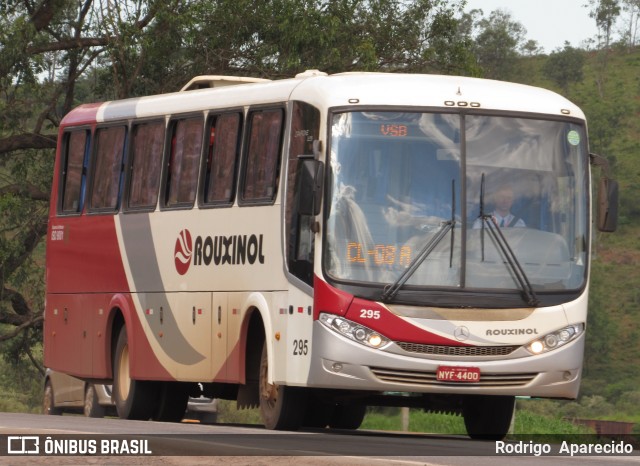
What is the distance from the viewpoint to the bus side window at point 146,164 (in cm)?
1842

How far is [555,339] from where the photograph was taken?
14.6 meters

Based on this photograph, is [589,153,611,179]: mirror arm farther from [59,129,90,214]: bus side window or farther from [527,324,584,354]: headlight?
[59,129,90,214]: bus side window

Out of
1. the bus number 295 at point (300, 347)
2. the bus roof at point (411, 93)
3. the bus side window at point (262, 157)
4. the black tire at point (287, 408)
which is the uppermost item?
the bus roof at point (411, 93)

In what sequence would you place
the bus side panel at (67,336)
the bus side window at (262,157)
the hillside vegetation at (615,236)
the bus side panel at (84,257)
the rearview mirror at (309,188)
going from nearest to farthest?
the rearview mirror at (309,188), the bus side window at (262,157), the bus side panel at (84,257), the bus side panel at (67,336), the hillside vegetation at (615,236)

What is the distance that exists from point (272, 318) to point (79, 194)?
5.78 meters

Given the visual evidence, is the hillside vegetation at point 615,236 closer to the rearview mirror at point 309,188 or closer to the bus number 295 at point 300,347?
the bus number 295 at point 300,347

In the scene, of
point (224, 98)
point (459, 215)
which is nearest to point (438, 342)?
point (459, 215)

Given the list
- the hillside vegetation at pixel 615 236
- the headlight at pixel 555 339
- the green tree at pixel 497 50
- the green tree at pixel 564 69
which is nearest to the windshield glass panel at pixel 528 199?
the headlight at pixel 555 339

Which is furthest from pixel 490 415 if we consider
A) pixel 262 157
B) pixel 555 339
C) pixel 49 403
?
pixel 49 403

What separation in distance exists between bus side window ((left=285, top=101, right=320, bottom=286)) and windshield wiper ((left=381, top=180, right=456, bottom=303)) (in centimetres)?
74

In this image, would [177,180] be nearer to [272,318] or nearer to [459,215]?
[272,318]

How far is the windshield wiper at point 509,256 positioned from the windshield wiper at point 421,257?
0.88 ft

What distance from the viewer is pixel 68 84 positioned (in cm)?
3262

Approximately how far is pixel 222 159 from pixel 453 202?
3.23m
